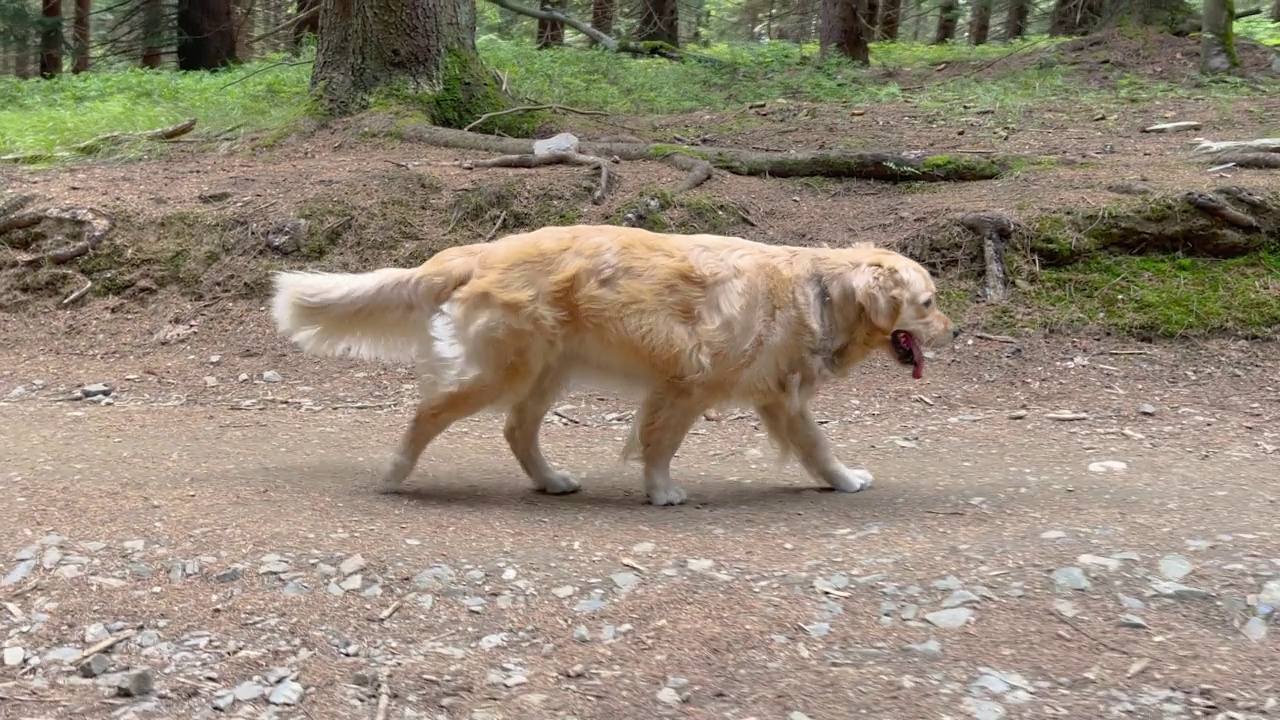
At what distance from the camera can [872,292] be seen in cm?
575

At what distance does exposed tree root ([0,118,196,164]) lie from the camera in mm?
12781

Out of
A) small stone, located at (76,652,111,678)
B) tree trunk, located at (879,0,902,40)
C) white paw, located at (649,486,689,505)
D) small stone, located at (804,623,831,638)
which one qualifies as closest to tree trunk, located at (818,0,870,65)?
tree trunk, located at (879,0,902,40)

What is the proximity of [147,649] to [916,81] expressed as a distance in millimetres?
16906

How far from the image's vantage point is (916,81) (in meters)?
18.0

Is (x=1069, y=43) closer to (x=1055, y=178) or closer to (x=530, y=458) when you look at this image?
(x=1055, y=178)

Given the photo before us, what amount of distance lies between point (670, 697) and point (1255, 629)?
2.18 meters

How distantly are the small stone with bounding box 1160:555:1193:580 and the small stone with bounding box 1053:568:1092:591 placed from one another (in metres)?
0.34

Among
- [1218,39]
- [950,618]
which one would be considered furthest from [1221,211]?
[1218,39]

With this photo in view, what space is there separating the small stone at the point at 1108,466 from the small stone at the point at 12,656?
560 centimetres

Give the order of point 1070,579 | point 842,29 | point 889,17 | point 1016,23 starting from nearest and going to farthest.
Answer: point 1070,579
point 842,29
point 889,17
point 1016,23

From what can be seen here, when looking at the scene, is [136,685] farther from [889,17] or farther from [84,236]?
[889,17]

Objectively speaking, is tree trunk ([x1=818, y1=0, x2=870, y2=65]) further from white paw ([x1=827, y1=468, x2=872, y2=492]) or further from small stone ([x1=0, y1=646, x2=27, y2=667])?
small stone ([x1=0, y1=646, x2=27, y2=667])

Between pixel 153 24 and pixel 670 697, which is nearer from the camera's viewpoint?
pixel 670 697

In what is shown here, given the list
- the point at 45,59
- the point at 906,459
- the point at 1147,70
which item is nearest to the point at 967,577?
the point at 906,459
